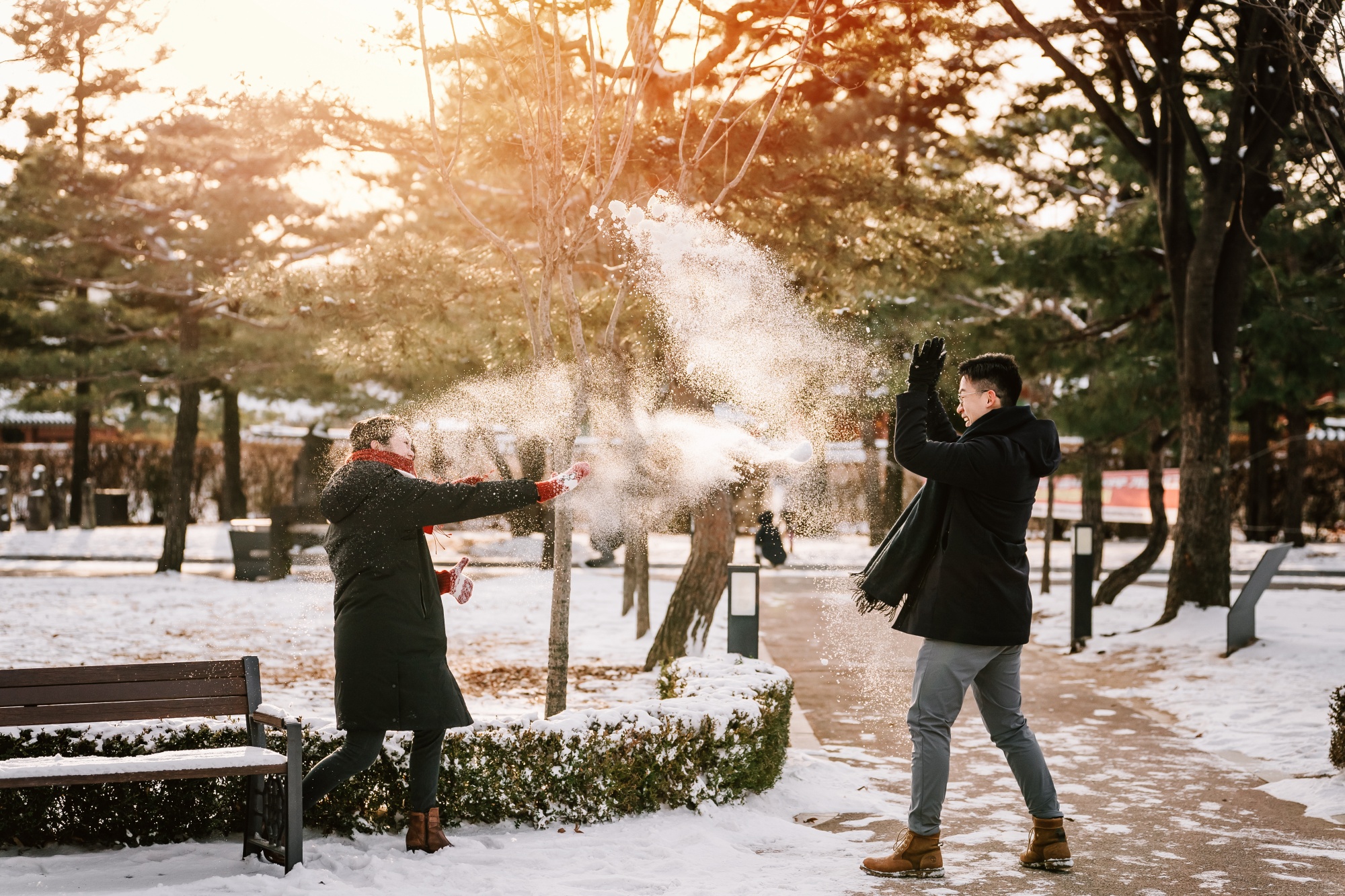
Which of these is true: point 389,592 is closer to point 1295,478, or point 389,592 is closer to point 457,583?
point 457,583

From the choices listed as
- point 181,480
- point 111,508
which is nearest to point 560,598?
point 181,480

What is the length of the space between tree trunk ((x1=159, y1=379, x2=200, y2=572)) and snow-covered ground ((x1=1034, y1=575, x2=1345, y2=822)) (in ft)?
39.2

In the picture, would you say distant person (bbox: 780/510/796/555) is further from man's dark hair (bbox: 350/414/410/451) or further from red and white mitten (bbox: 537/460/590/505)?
man's dark hair (bbox: 350/414/410/451)

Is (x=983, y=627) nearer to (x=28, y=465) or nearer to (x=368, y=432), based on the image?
(x=368, y=432)

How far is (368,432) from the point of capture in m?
4.44

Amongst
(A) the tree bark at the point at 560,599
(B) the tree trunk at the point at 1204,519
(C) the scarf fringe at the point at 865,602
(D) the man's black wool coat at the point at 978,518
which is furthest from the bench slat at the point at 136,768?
(B) the tree trunk at the point at 1204,519

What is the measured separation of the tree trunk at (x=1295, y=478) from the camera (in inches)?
993

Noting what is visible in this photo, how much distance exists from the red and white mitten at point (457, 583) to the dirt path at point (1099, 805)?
6.12 feet

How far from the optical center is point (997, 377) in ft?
14.7

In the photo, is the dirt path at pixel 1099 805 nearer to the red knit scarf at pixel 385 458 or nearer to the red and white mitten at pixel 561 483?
the red and white mitten at pixel 561 483

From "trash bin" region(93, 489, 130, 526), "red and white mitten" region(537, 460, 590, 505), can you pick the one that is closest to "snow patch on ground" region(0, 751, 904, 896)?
"red and white mitten" region(537, 460, 590, 505)

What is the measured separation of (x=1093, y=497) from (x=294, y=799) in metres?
16.4

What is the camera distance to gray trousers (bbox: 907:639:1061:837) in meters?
4.25

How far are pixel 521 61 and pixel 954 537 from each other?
15.4 feet
